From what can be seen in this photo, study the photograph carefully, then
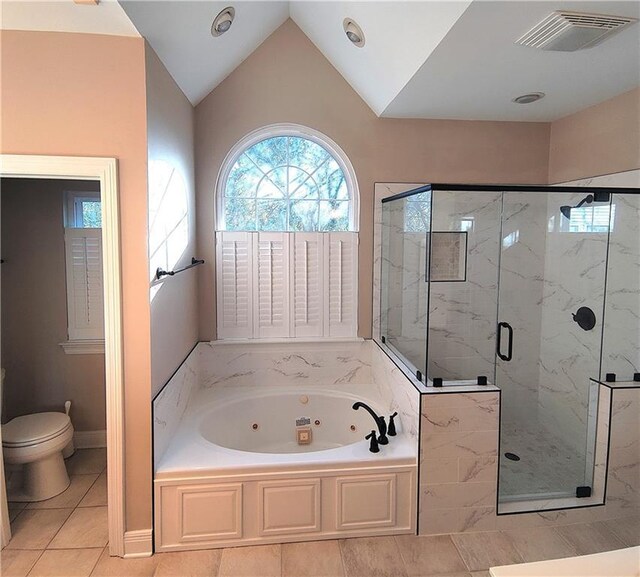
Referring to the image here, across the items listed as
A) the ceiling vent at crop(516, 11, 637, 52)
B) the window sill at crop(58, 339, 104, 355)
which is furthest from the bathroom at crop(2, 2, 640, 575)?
the window sill at crop(58, 339, 104, 355)

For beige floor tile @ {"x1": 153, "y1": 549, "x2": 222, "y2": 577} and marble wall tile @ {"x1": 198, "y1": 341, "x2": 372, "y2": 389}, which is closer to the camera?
beige floor tile @ {"x1": 153, "y1": 549, "x2": 222, "y2": 577}

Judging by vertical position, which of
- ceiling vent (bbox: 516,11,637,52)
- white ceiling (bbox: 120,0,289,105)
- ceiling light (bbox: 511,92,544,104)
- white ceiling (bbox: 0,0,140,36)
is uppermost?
white ceiling (bbox: 120,0,289,105)

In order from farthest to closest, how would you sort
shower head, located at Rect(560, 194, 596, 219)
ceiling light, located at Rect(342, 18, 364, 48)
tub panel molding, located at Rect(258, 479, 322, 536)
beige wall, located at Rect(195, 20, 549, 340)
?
1. beige wall, located at Rect(195, 20, 549, 340)
2. shower head, located at Rect(560, 194, 596, 219)
3. ceiling light, located at Rect(342, 18, 364, 48)
4. tub panel molding, located at Rect(258, 479, 322, 536)

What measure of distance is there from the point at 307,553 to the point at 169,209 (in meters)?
2.08

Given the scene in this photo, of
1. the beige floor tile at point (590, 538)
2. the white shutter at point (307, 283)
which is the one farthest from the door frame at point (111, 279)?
the beige floor tile at point (590, 538)

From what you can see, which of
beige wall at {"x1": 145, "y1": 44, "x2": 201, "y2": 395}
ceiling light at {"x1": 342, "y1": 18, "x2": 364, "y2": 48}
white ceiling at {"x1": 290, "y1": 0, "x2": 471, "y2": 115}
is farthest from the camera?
ceiling light at {"x1": 342, "y1": 18, "x2": 364, "y2": 48}

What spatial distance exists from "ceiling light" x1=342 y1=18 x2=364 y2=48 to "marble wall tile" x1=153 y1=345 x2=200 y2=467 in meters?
2.35

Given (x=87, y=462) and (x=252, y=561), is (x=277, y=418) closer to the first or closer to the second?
(x=252, y=561)

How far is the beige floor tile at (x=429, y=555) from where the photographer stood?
222 centimetres

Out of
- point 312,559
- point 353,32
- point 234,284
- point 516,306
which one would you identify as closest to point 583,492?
point 516,306

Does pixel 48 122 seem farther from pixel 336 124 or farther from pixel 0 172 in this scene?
pixel 336 124

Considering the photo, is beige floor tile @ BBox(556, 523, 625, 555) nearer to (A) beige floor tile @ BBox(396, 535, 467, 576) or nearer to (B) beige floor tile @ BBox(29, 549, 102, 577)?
(A) beige floor tile @ BBox(396, 535, 467, 576)

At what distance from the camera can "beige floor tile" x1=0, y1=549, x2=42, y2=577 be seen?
217 cm

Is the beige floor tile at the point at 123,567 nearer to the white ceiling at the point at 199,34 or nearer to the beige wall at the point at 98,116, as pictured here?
the beige wall at the point at 98,116
